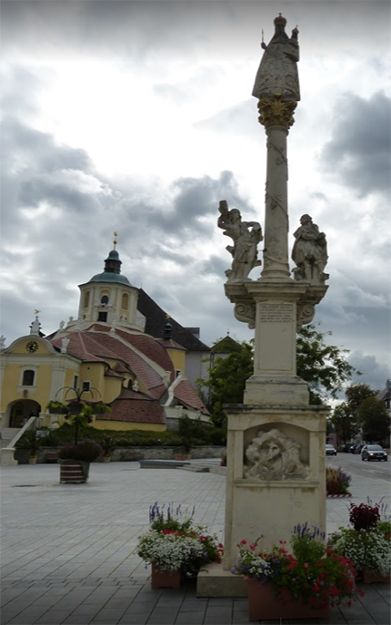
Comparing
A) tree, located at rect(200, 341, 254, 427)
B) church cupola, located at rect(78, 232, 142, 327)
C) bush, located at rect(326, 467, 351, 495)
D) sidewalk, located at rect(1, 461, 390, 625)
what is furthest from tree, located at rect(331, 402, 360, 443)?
sidewalk, located at rect(1, 461, 390, 625)

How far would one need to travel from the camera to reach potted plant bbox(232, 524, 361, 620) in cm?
548

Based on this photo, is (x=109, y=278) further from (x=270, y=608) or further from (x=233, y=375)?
(x=270, y=608)

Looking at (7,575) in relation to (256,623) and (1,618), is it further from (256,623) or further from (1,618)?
(256,623)

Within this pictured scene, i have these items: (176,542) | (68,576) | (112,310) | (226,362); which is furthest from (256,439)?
(112,310)

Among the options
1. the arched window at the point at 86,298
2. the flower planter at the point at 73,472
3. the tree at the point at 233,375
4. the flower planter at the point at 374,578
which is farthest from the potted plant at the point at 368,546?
the arched window at the point at 86,298

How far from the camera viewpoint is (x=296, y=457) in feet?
22.7

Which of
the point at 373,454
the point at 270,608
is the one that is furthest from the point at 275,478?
the point at 373,454

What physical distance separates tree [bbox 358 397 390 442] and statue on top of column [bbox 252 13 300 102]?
7376 cm

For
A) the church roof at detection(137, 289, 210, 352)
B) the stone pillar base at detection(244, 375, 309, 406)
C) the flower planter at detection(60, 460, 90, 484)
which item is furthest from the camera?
the church roof at detection(137, 289, 210, 352)

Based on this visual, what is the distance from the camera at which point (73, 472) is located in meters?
21.2

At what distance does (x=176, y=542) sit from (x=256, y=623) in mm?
1460

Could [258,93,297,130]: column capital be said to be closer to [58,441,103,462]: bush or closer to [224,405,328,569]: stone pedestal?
[224,405,328,569]: stone pedestal

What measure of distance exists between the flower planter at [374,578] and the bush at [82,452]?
1529 centimetres

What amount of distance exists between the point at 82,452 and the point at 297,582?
54.8ft
